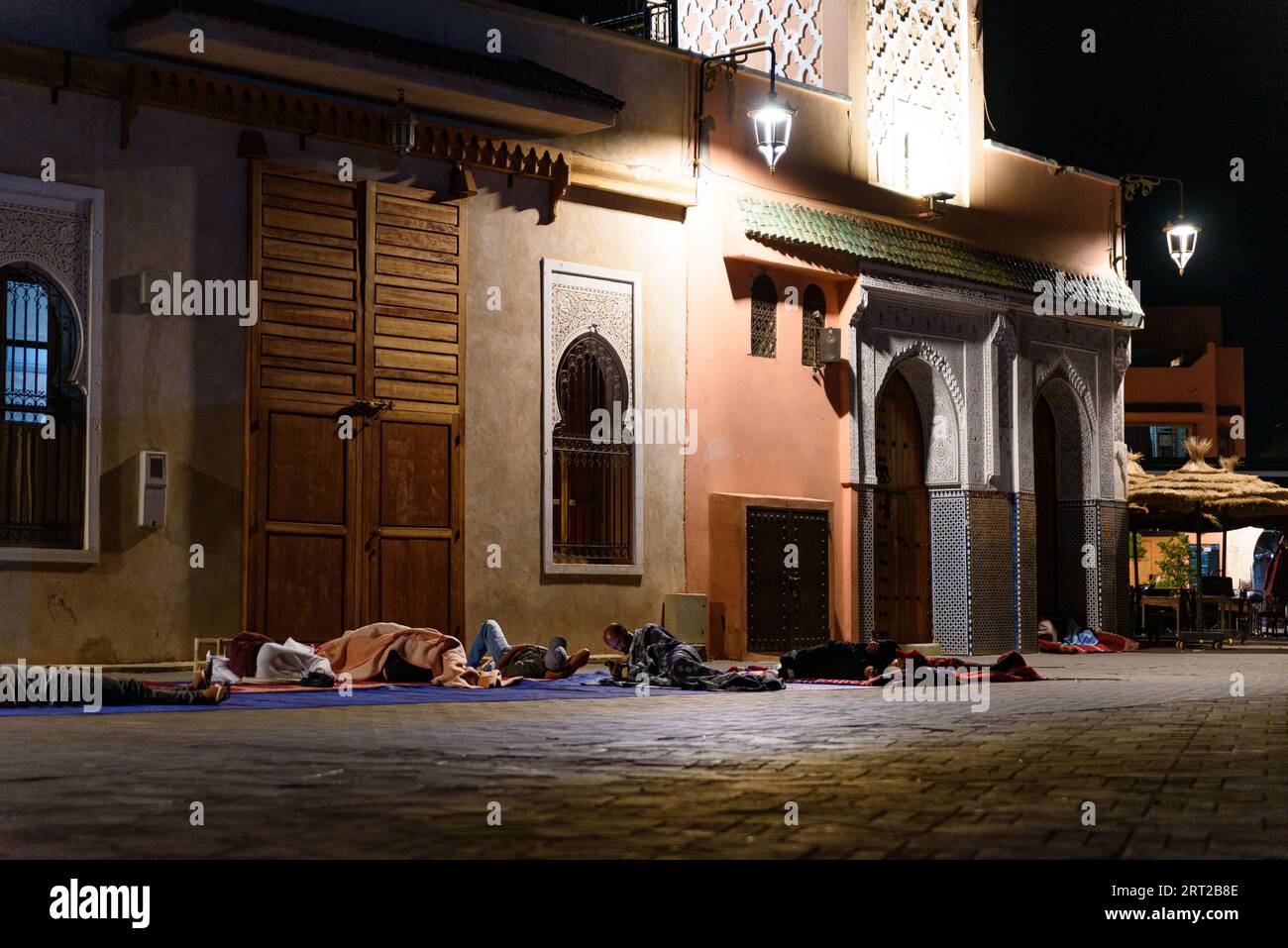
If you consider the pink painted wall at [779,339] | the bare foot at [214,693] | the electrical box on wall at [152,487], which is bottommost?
the bare foot at [214,693]

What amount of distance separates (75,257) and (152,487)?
5.53 feet

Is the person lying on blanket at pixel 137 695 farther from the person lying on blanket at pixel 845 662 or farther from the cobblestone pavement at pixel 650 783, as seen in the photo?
the person lying on blanket at pixel 845 662

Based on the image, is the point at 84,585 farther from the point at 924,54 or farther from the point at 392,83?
the point at 924,54

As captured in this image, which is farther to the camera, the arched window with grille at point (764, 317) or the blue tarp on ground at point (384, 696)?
the arched window with grille at point (764, 317)

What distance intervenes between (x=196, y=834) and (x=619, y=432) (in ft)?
36.4

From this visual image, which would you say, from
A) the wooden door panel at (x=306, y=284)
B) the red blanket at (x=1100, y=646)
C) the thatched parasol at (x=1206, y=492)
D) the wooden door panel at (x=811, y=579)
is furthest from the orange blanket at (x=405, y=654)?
the thatched parasol at (x=1206, y=492)

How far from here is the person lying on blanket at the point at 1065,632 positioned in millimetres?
19562

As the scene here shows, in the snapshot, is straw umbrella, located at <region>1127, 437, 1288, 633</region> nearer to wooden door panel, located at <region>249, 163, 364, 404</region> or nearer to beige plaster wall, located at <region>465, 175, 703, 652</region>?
beige plaster wall, located at <region>465, 175, 703, 652</region>

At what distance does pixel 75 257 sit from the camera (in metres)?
11.5

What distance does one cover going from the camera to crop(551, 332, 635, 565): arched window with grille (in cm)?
1442

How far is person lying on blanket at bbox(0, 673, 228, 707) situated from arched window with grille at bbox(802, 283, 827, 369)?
349 inches

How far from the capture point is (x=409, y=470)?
13195 millimetres

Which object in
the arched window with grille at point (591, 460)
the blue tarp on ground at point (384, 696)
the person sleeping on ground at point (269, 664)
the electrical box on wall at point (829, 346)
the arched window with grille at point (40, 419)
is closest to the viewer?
the blue tarp on ground at point (384, 696)

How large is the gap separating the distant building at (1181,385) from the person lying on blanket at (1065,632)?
98.8 feet
